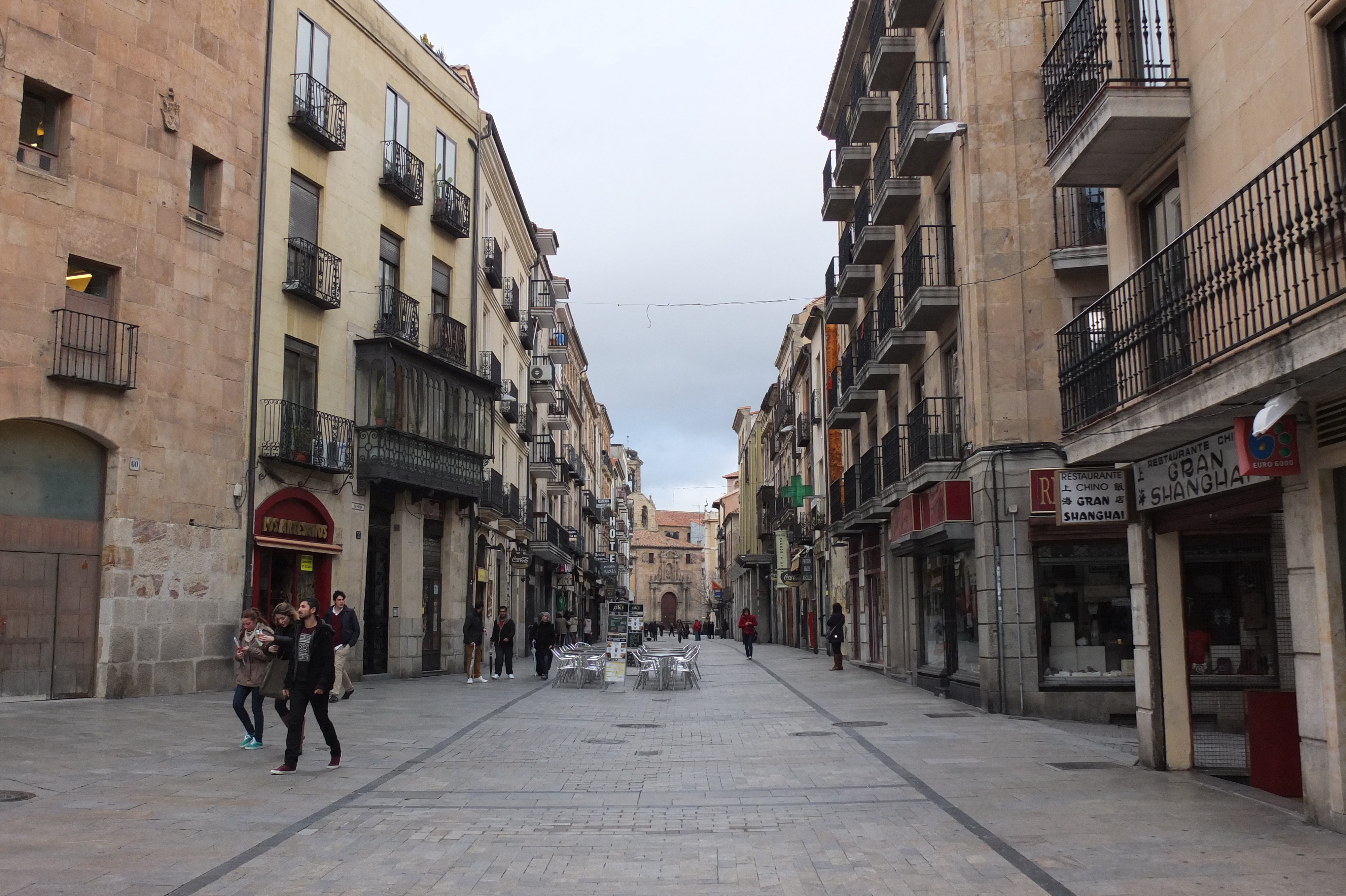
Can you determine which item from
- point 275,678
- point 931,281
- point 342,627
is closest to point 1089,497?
point 931,281

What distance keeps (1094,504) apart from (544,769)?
8560 mm

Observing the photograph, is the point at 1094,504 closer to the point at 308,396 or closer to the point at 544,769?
the point at 544,769

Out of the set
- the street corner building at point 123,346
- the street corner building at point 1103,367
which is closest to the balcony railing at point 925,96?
the street corner building at point 1103,367

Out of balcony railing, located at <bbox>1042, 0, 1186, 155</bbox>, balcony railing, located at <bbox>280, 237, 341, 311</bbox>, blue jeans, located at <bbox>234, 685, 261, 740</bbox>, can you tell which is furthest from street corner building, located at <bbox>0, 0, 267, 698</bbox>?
balcony railing, located at <bbox>1042, 0, 1186, 155</bbox>

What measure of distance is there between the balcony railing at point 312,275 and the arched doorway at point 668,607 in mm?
105301

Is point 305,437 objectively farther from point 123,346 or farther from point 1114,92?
point 1114,92

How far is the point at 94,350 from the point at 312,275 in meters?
5.97

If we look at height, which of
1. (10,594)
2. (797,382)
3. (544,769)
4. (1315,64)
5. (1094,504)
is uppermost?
(797,382)

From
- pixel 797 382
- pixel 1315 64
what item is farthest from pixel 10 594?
pixel 797 382

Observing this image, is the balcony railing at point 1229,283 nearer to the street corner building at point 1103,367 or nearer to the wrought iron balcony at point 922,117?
the street corner building at point 1103,367

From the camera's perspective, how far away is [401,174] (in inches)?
1052

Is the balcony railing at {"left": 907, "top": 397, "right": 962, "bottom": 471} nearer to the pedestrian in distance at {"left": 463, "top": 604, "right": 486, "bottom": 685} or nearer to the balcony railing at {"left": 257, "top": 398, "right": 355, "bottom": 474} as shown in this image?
the pedestrian in distance at {"left": 463, "top": 604, "right": 486, "bottom": 685}

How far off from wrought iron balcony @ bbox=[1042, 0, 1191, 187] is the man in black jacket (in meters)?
8.98

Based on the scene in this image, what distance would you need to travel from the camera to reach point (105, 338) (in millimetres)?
18156
